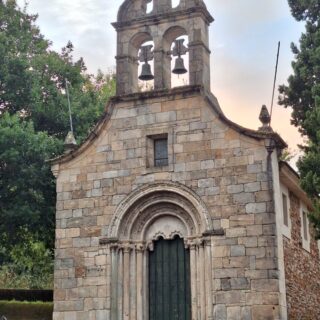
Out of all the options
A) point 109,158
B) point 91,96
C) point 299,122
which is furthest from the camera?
point 91,96

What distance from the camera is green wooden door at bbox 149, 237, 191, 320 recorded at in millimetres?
16516

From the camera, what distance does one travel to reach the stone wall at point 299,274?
655 inches

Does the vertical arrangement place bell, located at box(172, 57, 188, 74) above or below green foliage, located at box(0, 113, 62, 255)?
above

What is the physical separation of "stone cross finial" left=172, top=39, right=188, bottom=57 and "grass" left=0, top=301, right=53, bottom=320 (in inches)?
426

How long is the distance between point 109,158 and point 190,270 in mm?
3854

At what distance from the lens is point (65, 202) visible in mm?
17875

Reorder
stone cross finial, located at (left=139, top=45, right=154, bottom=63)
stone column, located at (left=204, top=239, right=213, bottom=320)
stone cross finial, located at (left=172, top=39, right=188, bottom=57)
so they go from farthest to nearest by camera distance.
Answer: stone cross finial, located at (left=139, top=45, right=154, bottom=63)
stone cross finial, located at (left=172, top=39, right=188, bottom=57)
stone column, located at (left=204, top=239, right=213, bottom=320)

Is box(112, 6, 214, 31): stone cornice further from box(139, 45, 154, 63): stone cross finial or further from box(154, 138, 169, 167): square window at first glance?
box(154, 138, 169, 167): square window

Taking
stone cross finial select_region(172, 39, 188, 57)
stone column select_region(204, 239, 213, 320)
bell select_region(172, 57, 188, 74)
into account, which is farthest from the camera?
stone cross finial select_region(172, 39, 188, 57)

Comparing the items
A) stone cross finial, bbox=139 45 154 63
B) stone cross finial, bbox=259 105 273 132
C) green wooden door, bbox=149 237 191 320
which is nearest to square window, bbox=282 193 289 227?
stone cross finial, bbox=259 105 273 132

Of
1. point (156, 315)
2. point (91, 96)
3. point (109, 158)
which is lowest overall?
point (156, 315)

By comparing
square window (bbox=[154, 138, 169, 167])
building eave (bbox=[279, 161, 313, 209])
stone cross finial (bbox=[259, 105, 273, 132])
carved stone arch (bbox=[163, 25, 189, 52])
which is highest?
carved stone arch (bbox=[163, 25, 189, 52])

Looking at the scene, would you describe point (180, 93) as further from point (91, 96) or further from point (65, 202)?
point (91, 96)

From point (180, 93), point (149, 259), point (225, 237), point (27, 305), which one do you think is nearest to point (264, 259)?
point (225, 237)
